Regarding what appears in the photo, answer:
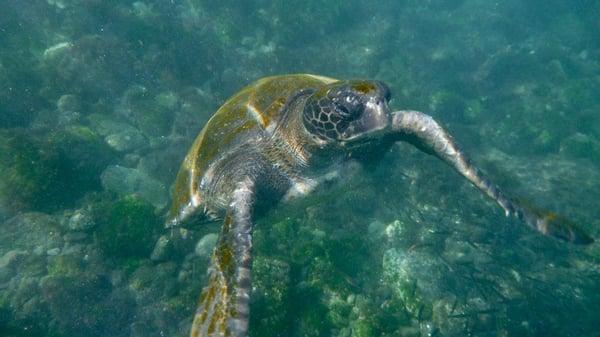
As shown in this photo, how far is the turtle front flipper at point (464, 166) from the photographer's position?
3877 mm

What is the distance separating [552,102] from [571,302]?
32.2ft

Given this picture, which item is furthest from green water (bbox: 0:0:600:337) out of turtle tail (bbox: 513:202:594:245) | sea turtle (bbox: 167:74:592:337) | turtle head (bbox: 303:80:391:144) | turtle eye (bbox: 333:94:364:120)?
turtle tail (bbox: 513:202:594:245)

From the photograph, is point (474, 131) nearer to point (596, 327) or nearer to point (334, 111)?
point (596, 327)

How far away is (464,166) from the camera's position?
4426mm

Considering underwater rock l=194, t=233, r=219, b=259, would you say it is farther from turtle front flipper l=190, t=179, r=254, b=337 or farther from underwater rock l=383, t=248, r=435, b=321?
underwater rock l=383, t=248, r=435, b=321

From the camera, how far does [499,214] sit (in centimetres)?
759

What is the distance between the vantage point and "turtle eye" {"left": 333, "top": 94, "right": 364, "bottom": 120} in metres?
3.72

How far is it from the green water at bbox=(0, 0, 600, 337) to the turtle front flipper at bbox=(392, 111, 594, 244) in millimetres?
850

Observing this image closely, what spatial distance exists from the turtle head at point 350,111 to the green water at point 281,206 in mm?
923

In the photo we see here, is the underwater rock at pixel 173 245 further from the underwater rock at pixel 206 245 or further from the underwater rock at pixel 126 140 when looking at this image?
the underwater rock at pixel 126 140

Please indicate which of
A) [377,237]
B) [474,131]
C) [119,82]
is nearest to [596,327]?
[377,237]

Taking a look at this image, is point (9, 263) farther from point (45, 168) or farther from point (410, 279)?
point (410, 279)

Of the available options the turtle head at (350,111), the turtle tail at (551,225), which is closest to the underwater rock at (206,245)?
the turtle head at (350,111)

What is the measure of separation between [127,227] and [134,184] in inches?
79.0
